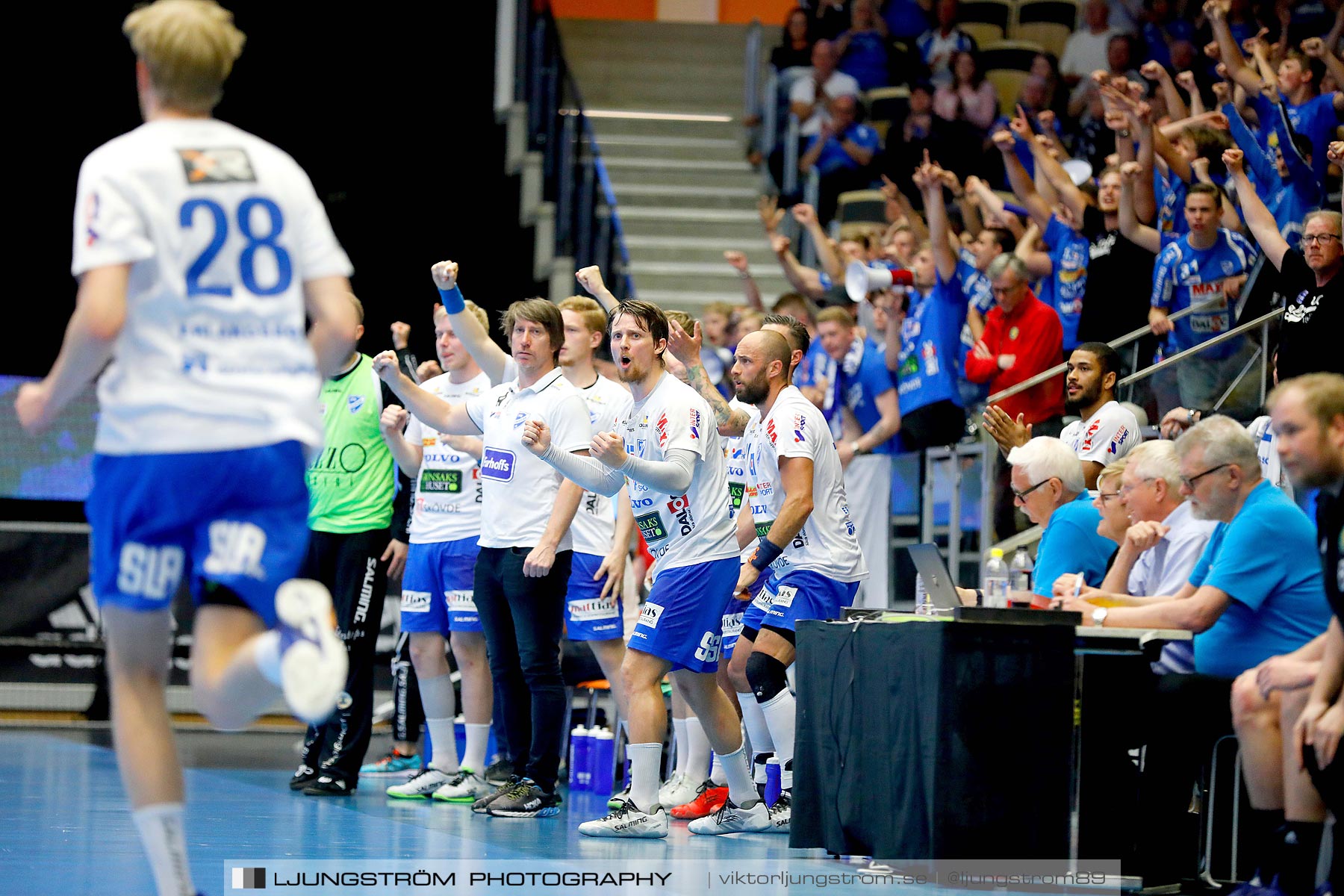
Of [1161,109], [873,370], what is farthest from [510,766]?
[1161,109]

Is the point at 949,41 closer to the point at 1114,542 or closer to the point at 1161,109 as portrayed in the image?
the point at 1161,109

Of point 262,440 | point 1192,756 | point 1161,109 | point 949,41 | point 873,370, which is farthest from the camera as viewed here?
point 949,41

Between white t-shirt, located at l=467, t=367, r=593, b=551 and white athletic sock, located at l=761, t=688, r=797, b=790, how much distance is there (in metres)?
1.12

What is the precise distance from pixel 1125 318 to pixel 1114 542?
312 cm

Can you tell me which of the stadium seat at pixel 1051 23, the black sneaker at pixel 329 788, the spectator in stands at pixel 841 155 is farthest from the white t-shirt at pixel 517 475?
the stadium seat at pixel 1051 23

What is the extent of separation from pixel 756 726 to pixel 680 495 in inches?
49.1

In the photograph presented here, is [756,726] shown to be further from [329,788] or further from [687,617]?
[329,788]

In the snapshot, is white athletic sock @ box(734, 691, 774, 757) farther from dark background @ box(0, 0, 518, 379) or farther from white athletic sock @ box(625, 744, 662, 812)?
dark background @ box(0, 0, 518, 379)

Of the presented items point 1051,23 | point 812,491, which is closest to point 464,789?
point 812,491

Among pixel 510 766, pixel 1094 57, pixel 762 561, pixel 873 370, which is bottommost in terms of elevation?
pixel 510 766

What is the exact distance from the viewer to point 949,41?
14102 mm

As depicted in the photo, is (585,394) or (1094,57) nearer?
(585,394)

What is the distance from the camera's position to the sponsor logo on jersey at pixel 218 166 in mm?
3186

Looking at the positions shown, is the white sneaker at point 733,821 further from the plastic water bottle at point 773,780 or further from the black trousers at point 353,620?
the black trousers at point 353,620
